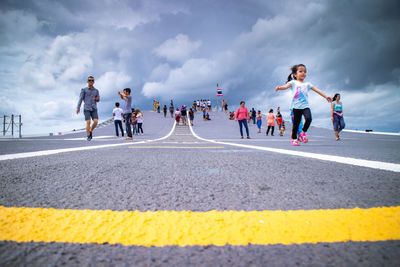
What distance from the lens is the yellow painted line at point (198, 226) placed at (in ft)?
2.64

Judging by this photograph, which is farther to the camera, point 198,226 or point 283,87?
point 283,87

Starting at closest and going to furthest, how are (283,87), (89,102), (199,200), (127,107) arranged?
(199,200)
(283,87)
(89,102)
(127,107)

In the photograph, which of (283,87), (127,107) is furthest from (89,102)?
(283,87)

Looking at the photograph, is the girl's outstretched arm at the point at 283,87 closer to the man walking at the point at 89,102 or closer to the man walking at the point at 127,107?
the man walking at the point at 127,107

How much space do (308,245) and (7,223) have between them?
1228 mm

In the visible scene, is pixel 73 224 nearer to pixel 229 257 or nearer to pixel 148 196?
pixel 148 196

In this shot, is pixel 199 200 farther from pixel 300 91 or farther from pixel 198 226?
pixel 300 91

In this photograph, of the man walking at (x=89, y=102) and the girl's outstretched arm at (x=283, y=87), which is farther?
the man walking at (x=89, y=102)

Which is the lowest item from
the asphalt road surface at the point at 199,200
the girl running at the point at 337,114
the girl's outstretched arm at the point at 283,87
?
the asphalt road surface at the point at 199,200

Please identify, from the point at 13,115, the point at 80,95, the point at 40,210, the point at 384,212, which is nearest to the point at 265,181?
the point at 384,212

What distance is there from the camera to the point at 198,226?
898 mm

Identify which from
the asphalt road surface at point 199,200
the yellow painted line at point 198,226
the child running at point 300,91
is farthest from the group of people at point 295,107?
the yellow painted line at point 198,226

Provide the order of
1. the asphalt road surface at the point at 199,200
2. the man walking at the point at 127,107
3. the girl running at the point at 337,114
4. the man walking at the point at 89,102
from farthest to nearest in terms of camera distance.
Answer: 1. the girl running at the point at 337,114
2. the man walking at the point at 127,107
3. the man walking at the point at 89,102
4. the asphalt road surface at the point at 199,200

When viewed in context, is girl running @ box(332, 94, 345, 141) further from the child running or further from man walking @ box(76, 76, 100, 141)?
man walking @ box(76, 76, 100, 141)
